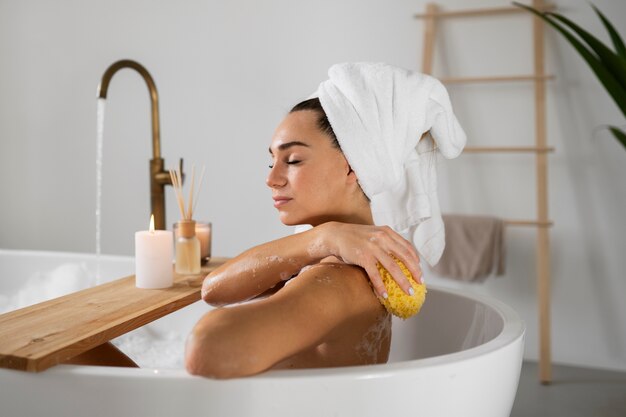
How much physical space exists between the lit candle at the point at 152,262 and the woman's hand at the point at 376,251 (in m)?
0.68

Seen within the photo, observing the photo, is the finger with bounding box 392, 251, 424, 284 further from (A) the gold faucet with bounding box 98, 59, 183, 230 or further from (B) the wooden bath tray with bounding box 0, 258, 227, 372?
(A) the gold faucet with bounding box 98, 59, 183, 230

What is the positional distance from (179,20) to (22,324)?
9.06 ft

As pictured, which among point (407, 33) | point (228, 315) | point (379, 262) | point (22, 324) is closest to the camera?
point (228, 315)

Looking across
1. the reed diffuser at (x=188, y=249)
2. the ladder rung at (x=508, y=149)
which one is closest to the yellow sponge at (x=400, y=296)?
the reed diffuser at (x=188, y=249)

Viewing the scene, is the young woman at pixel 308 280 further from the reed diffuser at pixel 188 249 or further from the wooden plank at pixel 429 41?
the wooden plank at pixel 429 41

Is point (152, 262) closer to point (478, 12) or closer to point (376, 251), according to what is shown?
point (376, 251)

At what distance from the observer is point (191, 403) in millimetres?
898

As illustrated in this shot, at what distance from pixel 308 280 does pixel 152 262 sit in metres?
0.74

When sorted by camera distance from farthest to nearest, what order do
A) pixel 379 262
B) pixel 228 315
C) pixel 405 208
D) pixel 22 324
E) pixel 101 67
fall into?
pixel 101 67
pixel 405 208
pixel 22 324
pixel 379 262
pixel 228 315

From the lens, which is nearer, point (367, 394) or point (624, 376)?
point (367, 394)

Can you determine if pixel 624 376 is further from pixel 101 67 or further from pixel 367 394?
pixel 101 67

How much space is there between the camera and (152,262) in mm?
1647

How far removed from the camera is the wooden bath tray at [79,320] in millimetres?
977

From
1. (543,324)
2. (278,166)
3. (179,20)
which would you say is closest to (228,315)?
(278,166)
